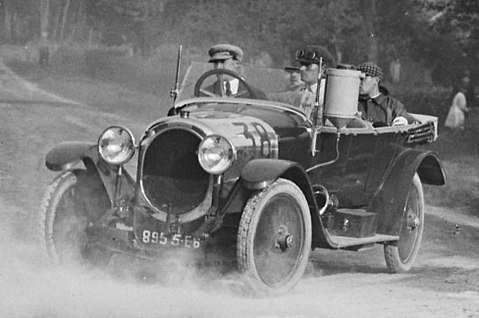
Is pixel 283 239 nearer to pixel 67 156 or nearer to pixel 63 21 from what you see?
pixel 67 156

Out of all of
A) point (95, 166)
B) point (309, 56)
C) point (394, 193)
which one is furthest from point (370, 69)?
point (95, 166)

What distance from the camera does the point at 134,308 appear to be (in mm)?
6742

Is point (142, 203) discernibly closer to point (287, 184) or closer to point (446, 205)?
point (287, 184)

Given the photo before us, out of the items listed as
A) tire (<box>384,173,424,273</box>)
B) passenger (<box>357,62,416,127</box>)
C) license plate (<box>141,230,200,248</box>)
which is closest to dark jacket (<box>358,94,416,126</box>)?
passenger (<box>357,62,416,127</box>)

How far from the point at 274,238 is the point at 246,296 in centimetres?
46

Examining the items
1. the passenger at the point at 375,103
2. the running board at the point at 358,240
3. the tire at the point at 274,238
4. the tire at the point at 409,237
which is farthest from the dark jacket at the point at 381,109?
the tire at the point at 274,238

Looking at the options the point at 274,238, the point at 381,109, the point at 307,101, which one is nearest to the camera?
the point at 274,238

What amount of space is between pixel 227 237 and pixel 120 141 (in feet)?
3.64

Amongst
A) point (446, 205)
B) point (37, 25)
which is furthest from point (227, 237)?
point (37, 25)

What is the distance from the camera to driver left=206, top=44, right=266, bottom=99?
873 cm

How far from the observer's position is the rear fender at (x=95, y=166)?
8.02 m

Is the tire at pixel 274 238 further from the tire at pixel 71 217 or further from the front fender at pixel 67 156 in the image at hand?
the front fender at pixel 67 156

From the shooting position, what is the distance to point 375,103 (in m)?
10.0

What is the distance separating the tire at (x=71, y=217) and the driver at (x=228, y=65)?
133 centimetres
